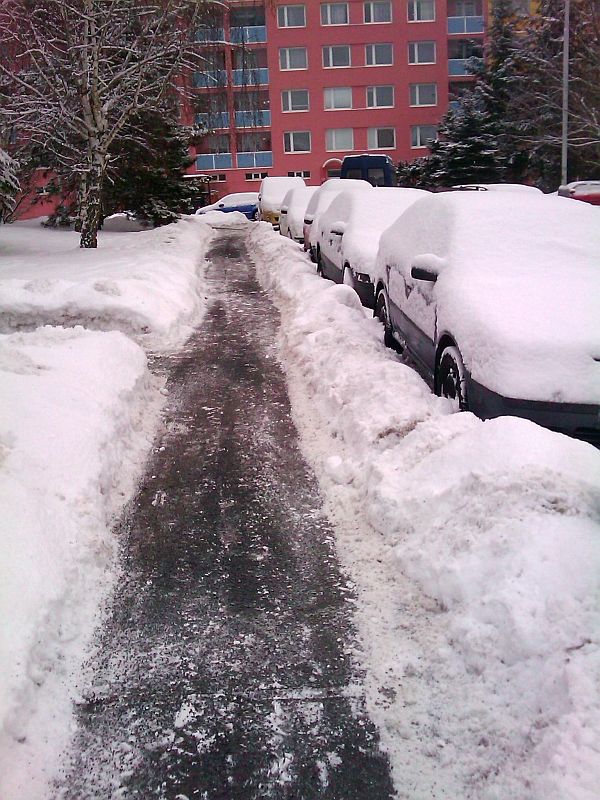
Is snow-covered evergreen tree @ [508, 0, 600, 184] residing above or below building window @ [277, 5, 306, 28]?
below

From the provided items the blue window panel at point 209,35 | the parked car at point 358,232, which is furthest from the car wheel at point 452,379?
the blue window panel at point 209,35

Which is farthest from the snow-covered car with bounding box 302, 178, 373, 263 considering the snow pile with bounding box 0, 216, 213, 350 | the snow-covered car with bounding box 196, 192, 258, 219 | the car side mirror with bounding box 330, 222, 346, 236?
the snow-covered car with bounding box 196, 192, 258, 219

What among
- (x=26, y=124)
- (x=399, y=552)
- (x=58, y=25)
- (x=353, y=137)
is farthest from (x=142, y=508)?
(x=353, y=137)

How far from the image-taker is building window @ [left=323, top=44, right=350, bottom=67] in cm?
4244

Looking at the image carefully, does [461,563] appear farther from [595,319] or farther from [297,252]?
[297,252]

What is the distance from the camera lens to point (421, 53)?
1676 inches

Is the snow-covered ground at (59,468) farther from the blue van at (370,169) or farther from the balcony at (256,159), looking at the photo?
the balcony at (256,159)

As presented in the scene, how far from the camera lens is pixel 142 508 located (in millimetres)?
4633

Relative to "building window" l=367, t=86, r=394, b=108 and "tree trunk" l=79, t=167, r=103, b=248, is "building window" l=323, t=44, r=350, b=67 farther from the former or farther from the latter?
"tree trunk" l=79, t=167, r=103, b=248

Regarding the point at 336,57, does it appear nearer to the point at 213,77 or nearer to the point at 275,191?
the point at 275,191

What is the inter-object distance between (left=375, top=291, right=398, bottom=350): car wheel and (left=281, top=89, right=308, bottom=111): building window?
37635mm

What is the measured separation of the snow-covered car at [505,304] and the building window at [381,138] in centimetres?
3808

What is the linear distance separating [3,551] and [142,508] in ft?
4.09

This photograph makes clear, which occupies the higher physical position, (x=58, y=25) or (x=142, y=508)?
(x=58, y=25)
